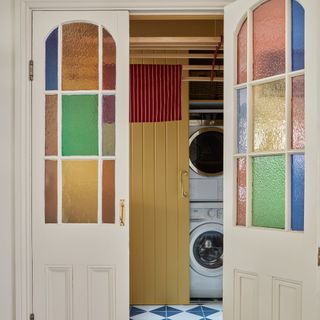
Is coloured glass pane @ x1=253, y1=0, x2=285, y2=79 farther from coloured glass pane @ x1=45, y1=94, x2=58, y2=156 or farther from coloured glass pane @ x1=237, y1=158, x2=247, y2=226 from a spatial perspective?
coloured glass pane @ x1=45, y1=94, x2=58, y2=156

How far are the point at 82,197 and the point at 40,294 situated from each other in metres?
0.66

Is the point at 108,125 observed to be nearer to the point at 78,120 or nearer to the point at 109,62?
the point at 78,120

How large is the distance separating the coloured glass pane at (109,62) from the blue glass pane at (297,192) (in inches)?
47.5

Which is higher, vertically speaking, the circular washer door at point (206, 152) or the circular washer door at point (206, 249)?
the circular washer door at point (206, 152)

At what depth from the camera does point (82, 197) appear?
112 inches

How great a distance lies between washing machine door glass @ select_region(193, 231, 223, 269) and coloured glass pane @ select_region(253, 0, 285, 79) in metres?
2.60

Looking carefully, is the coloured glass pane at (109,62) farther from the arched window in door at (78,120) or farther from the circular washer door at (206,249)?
the circular washer door at (206,249)

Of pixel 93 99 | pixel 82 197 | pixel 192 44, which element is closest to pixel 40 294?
pixel 82 197

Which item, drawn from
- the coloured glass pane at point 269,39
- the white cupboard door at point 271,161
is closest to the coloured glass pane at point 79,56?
the white cupboard door at point 271,161

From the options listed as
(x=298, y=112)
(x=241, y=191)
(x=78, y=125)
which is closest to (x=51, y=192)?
(x=78, y=125)

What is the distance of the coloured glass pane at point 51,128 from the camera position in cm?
284

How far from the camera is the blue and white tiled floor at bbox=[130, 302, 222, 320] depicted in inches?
169

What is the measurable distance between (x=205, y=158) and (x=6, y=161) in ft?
8.14

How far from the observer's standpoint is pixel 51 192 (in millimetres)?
2844
